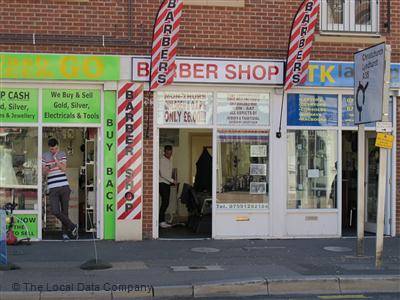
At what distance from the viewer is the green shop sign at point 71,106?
36.8 ft

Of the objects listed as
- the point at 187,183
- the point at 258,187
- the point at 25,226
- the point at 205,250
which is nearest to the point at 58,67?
the point at 25,226

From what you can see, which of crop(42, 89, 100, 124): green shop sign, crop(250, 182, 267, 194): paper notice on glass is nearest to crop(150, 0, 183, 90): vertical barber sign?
crop(42, 89, 100, 124): green shop sign

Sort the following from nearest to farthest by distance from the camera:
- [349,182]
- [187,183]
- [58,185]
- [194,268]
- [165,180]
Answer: [194,268]
[58,185]
[165,180]
[349,182]
[187,183]

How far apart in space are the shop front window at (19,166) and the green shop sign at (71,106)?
519 mm

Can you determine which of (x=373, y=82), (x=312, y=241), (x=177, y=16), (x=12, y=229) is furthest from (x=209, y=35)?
(x=12, y=229)

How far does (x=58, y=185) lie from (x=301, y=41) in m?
5.48

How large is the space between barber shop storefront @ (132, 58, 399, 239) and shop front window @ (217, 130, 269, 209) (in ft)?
0.07

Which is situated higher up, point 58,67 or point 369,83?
point 58,67

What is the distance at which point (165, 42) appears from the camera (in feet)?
34.9

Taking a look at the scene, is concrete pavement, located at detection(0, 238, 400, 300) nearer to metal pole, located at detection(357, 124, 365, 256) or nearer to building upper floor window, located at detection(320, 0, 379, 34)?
metal pole, located at detection(357, 124, 365, 256)

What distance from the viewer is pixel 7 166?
11.4 meters

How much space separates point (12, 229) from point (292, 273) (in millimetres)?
5463

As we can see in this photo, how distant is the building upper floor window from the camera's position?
12078 mm

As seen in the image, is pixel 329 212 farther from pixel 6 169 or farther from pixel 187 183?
pixel 6 169
